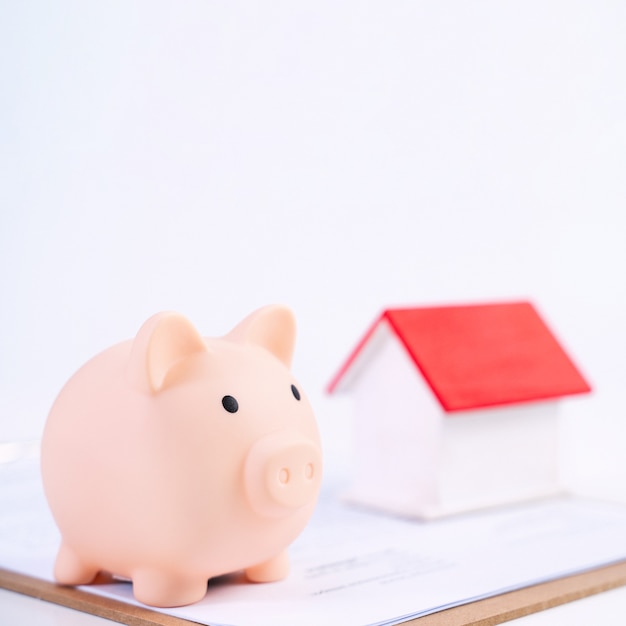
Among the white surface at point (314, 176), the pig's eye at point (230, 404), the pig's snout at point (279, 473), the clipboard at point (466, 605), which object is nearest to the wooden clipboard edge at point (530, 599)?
the clipboard at point (466, 605)

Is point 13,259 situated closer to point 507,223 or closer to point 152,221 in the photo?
point 152,221

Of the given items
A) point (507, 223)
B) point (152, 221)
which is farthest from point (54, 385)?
point (507, 223)

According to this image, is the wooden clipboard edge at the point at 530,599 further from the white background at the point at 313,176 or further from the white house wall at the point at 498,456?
the white background at the point at 313,176

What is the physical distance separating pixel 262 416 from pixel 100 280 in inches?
29.9

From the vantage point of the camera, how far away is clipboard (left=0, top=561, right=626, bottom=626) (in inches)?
44.3

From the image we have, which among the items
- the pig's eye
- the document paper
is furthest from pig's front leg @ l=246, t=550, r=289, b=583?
the pig's eye

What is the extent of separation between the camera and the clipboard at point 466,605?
3.69ft

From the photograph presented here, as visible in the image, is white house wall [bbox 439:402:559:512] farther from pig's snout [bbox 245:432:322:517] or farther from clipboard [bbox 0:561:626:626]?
pig's snout [bbox 245:432:322:517]

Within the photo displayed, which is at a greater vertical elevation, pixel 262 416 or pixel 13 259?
pixel 13 259

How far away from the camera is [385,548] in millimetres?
1465

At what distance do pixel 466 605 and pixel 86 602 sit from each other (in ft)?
1.37

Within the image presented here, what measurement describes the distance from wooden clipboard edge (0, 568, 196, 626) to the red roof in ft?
2.11

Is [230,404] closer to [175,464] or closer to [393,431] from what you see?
[175,464]

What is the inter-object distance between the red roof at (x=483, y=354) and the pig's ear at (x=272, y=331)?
39cm
